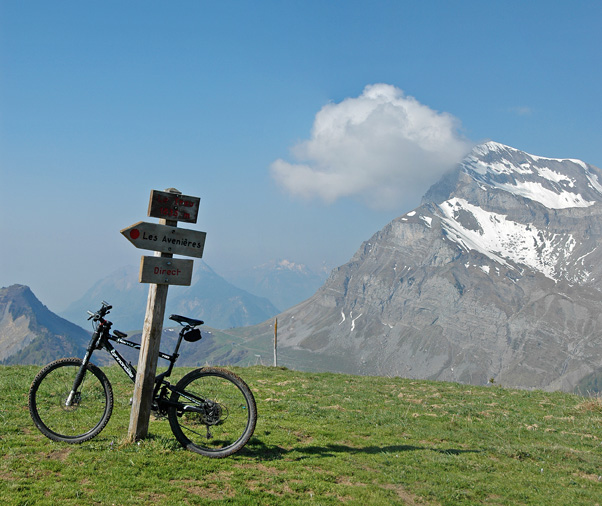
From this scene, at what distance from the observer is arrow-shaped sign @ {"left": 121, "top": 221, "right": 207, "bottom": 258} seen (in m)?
9.27

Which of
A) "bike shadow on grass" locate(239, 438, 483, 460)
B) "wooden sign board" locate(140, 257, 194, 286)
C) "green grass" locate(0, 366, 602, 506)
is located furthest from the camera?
"bike shadow on grass" locate(239, 438, 483, 460)

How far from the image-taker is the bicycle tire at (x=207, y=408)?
9.27 meters

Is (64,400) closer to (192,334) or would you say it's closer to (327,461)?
(192,334)

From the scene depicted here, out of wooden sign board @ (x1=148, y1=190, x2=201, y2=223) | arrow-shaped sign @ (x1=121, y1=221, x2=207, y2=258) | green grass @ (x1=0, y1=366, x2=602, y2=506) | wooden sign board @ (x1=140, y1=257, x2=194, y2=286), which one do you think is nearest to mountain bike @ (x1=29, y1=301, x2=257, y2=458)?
green grass @ (x1=0, y1=366, x2=602, y2=506)

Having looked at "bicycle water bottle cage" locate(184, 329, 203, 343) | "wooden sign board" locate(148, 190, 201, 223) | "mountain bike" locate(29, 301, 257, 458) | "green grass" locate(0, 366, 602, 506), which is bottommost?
"green grass" locate(0, 366, 602, 506)

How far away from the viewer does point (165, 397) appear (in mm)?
9508

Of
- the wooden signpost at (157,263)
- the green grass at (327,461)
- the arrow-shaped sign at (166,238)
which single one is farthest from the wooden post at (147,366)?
the arrow-shaped sign at (166,238)

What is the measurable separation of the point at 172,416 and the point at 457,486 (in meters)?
5.51

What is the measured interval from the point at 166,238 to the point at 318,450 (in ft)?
17.8

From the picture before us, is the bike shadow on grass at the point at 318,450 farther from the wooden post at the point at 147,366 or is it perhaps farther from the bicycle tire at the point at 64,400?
the bicycle tire at the point at 64,400

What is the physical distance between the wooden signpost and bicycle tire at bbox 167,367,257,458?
1.98 feet

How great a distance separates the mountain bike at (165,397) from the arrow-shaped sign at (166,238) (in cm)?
136

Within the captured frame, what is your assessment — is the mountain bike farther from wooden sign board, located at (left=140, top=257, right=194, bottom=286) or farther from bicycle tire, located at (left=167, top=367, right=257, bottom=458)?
wooden sign board, located at (left=140, top=257, right=194, bottom=286)

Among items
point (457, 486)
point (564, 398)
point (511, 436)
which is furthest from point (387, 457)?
point (564, 398)
